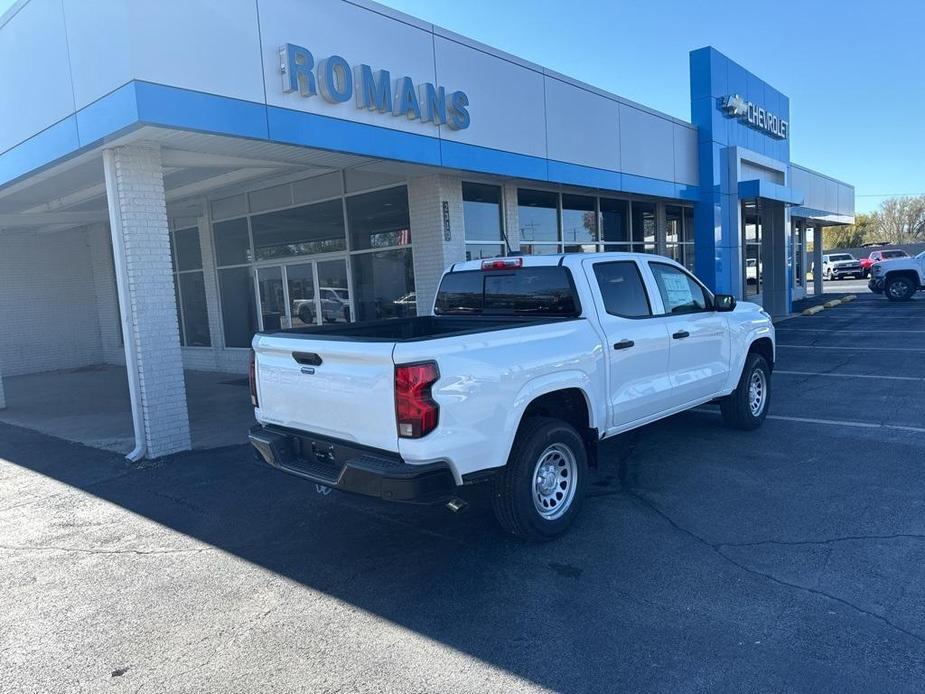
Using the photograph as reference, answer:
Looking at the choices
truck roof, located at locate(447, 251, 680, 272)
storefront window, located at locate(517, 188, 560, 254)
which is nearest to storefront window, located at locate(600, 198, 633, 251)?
storefront window, located at locate(517, 188, 560, 254)

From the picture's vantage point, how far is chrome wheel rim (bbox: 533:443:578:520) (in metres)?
4.64

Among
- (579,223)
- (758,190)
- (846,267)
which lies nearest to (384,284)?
(579,223)

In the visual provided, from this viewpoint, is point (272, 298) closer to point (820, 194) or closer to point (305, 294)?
point (305, 294)

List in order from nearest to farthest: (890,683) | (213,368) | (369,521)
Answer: (890,683) < (369,521) < (213,368)

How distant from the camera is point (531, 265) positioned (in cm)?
562

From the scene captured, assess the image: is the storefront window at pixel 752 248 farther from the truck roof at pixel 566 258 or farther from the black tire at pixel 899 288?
the truck roof at pixel 566 258

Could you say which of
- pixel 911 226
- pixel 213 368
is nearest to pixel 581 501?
pixel 213 368

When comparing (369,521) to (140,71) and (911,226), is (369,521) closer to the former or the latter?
(140,71)

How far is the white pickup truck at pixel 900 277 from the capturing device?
2311cm

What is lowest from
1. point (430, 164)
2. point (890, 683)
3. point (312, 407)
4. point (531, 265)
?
point (890, 683)

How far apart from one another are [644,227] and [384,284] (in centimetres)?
756

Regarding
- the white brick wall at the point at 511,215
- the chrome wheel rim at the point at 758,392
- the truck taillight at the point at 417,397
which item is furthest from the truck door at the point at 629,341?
the white brick wall at the point at 511,215

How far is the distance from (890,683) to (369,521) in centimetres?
350

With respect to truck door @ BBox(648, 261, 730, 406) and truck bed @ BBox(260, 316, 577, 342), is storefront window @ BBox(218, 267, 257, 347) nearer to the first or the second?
truck bed @ BBox(260, 316, 577, 342)
